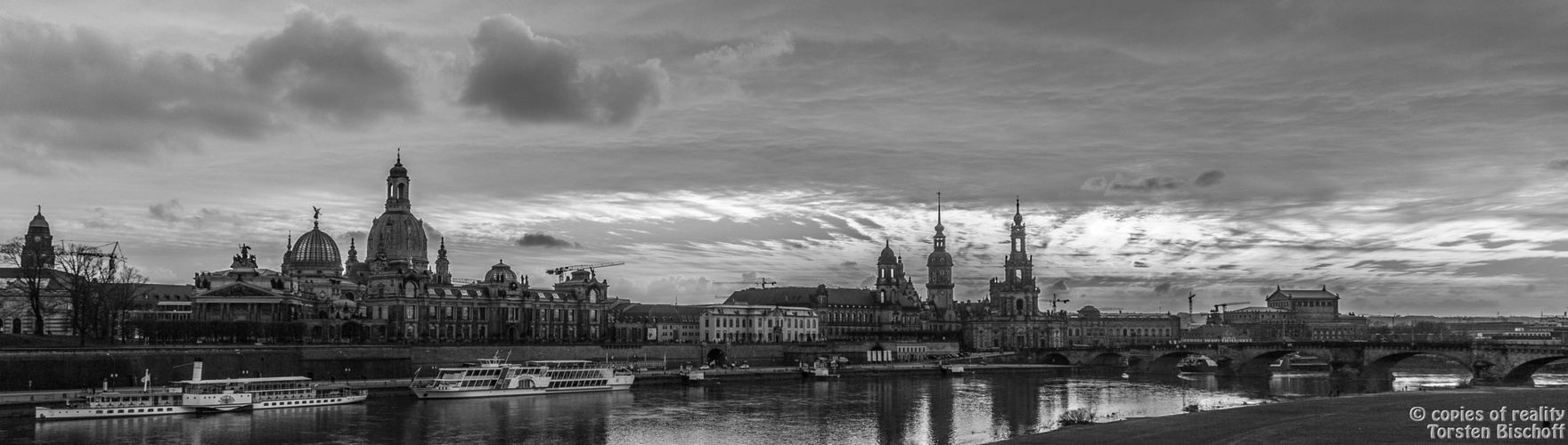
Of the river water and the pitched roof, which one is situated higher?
the pitched roof

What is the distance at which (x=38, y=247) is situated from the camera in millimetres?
112688

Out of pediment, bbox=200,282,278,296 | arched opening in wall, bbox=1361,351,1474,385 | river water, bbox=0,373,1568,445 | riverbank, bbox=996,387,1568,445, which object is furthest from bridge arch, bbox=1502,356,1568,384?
pediment, bbox=200,282,278,296

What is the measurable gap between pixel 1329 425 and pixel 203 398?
66274 millimetres

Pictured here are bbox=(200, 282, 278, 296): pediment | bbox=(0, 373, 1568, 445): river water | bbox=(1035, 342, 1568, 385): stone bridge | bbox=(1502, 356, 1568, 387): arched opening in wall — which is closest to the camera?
bbox=(0, 373, 1568, 445): river water

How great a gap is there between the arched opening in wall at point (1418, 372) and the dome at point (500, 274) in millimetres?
99907

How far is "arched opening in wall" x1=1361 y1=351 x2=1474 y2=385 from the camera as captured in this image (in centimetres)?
11931

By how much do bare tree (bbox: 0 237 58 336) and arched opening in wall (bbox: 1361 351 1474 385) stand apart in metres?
114

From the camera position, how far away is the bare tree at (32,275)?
105312 mm

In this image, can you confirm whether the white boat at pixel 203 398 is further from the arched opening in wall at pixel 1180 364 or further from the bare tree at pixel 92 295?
the arched opening in wall at pixel 1180 364

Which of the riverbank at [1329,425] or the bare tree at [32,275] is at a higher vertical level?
the bare tree at [32,275]

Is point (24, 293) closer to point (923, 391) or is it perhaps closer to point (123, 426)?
point (123, 426)

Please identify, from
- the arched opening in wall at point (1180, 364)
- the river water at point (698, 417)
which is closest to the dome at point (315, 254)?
the river water at point (698, 417)

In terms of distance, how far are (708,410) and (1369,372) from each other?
80.7m

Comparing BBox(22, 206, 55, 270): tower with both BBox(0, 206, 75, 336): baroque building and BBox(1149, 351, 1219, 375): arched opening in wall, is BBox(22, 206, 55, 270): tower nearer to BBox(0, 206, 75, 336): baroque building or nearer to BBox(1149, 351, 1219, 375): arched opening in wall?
BBox(0, 206, 75, 336): baroque building
